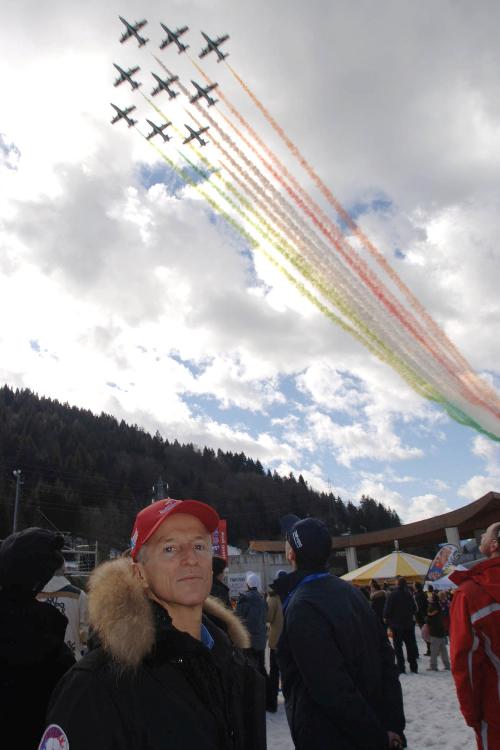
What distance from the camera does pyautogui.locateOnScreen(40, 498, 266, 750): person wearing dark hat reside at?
4.86ft

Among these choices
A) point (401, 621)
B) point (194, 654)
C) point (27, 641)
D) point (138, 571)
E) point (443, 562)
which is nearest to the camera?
point (194, 654)

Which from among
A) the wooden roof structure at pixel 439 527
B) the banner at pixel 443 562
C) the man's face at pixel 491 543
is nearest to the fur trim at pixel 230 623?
the man's face at pixel 491 543

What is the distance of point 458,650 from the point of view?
3211 millimetres

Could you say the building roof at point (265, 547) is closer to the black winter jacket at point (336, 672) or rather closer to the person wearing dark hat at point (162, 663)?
the black winter jacket at point (336, 672)

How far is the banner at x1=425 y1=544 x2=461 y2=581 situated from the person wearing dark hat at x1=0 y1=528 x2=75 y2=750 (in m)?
16.4

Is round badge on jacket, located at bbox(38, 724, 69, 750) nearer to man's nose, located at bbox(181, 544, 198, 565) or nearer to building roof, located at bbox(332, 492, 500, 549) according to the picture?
man's nose, located at bbox(181, 544, 198, 565)

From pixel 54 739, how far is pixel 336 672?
177 cm

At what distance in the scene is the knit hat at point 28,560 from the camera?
2.33 m

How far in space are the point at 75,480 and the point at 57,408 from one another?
88.9ft

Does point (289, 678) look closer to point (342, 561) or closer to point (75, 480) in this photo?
point (342, 561)

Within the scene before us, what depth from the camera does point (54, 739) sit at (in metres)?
1.43

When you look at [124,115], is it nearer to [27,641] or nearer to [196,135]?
[196,135]

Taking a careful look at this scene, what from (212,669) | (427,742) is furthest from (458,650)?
(427,742)

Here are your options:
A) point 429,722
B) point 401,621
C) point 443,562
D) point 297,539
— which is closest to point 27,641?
point 297,539
